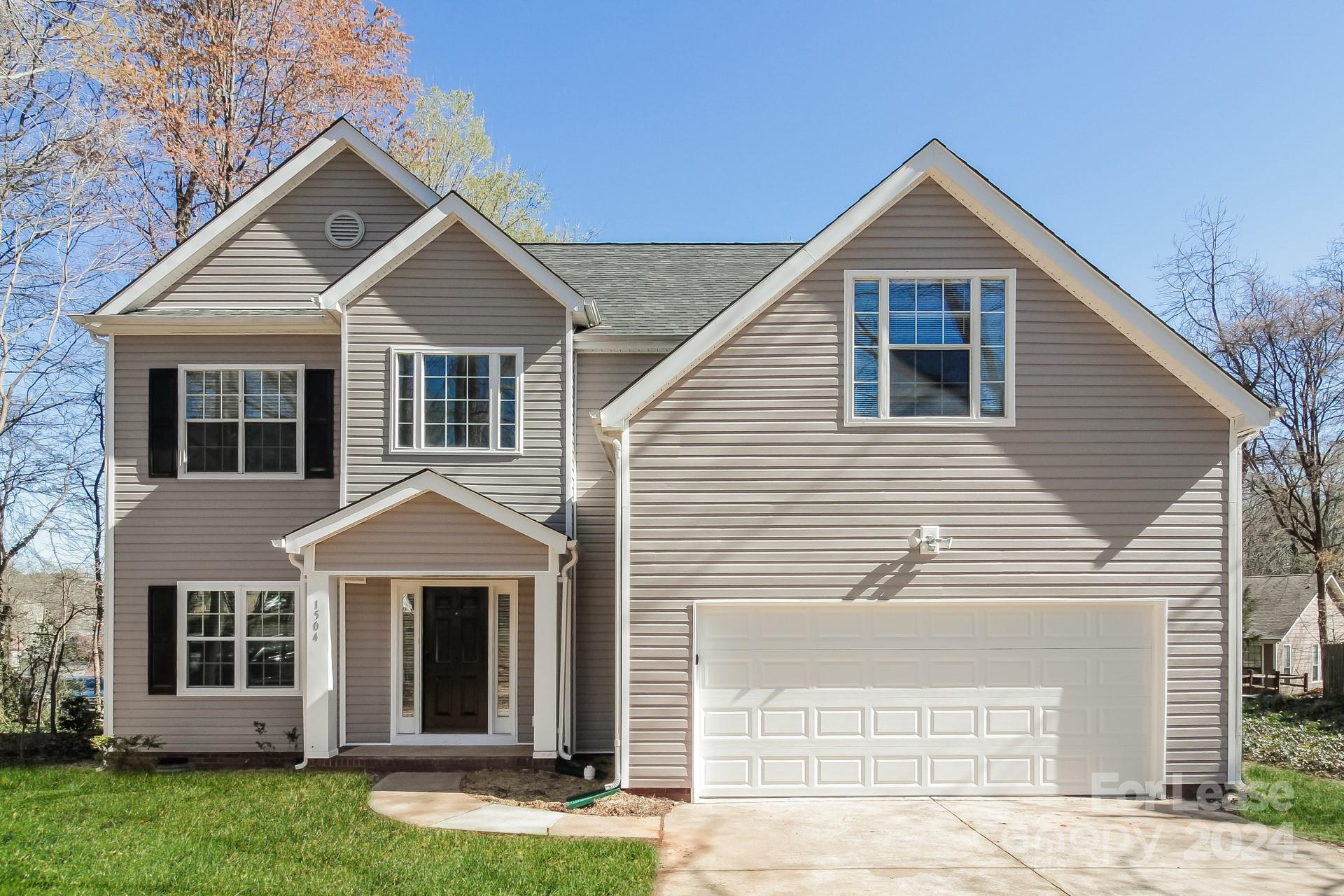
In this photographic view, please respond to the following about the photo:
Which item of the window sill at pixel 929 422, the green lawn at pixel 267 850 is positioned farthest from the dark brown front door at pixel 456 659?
the window sill at pixel 929 422

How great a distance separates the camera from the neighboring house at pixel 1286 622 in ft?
102

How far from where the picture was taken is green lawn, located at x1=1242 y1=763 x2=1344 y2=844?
841cm

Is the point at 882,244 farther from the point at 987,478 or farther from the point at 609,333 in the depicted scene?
the point at 609,333

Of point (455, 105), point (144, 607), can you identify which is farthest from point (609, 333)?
point (455, 105)

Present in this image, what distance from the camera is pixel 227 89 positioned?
17.9 meters

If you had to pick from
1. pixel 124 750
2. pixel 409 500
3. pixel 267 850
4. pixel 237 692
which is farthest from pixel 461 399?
pixel 124 750

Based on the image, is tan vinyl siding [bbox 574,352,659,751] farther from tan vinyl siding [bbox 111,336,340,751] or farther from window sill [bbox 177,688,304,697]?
window sill [bbox 177,688,304,697]

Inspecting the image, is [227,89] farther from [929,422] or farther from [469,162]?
[929,422]

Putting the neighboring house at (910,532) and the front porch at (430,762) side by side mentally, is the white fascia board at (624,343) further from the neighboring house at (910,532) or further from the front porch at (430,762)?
the front porch at (430,762)

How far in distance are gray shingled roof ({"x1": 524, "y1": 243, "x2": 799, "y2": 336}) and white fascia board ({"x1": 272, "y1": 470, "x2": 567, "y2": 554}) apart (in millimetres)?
3081

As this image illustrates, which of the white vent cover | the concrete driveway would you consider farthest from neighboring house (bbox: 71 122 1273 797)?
the white vent cover

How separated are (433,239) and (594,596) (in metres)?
4.99

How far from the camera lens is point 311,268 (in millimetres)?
12016

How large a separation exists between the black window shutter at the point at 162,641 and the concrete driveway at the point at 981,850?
23.3 feet
